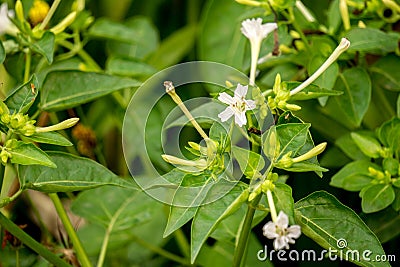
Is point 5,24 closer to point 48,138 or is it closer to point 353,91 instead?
point 48,138

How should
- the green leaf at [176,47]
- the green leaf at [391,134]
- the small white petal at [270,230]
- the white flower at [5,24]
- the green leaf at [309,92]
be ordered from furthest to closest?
the green leaf at [176,47], the white flower at [5,24], the green leaf at [391,134], the green leaf at [309,92], the small white petal at [270,230]

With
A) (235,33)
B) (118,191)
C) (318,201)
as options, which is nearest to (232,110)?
(318,201)

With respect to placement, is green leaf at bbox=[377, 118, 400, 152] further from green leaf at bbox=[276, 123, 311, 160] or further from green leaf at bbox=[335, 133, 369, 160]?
green leaf at bbox=[276, 123, 311, 160]

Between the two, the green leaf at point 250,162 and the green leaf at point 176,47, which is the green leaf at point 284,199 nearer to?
the green leaf at point 250,162

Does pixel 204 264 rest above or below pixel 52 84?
below

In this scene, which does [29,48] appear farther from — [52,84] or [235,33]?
[235,33]

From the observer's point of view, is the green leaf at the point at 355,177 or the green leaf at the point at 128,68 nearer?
the green leaf at the point at 355,177

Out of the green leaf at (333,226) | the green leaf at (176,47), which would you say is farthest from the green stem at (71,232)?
the green leaf at (176,47)

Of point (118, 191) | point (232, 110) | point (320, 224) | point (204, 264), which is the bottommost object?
point (204, 264)

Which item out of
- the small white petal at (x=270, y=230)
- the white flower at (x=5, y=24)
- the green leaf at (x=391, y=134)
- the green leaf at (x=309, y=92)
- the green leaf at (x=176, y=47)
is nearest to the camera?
the small white petal at (x=270, y=230)
